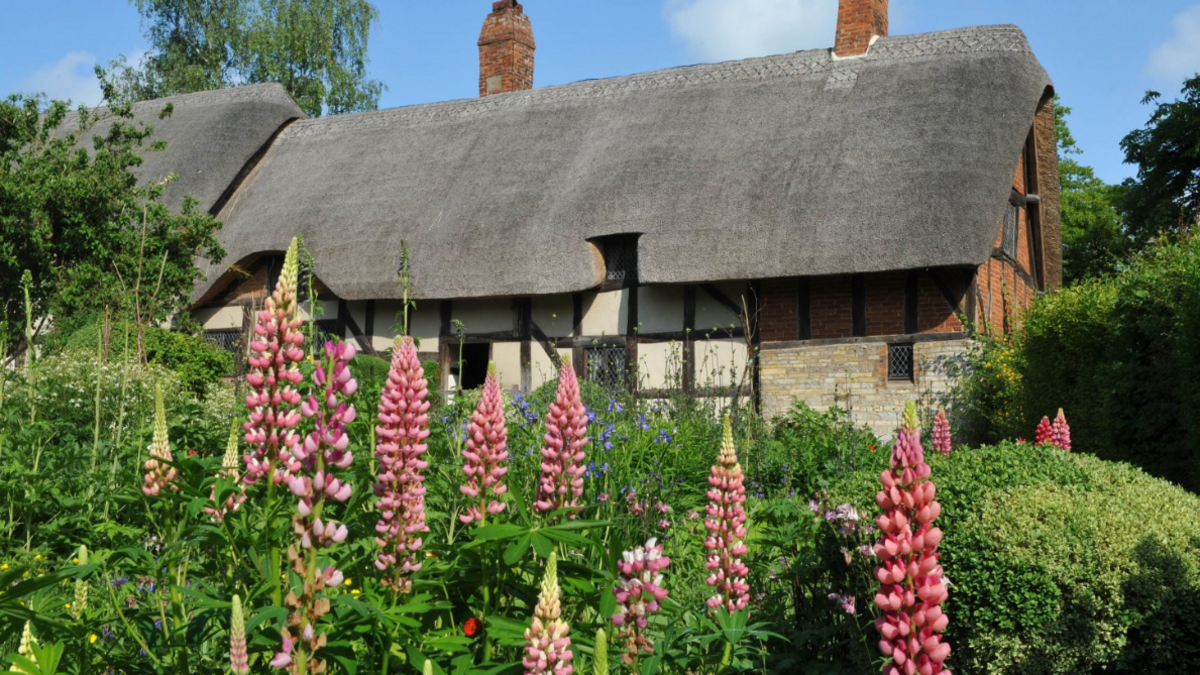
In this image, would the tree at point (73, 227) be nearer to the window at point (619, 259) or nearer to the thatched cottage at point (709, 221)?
the thatched cottage at point (709, 221)

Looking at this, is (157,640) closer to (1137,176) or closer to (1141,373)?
(1141,373)

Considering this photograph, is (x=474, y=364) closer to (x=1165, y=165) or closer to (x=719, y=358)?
(x=719, y=358)

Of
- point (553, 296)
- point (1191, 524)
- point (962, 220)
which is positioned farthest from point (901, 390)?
point (1191, 524)

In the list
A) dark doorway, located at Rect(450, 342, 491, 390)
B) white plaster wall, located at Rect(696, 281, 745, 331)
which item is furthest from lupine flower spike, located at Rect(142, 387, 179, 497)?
dark doorway, located at Rect(450, 342, 491, 390)

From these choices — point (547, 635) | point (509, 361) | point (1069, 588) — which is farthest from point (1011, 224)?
point (547, 635)

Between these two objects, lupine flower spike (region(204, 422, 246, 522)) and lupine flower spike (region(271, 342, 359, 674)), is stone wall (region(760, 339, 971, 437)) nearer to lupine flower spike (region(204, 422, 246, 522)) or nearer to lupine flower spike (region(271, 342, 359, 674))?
lupine flower spike (region(204, 422, 246, 522))

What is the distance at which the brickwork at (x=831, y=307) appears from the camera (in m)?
13.2

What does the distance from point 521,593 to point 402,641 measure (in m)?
0.30

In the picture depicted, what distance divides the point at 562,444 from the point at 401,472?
546 millimetres

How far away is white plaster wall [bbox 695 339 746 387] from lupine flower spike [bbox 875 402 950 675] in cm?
1176

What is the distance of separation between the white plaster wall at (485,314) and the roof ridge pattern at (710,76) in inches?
163

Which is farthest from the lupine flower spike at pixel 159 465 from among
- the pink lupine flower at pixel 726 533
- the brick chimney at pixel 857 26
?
the brick chimney at pixel 857 26

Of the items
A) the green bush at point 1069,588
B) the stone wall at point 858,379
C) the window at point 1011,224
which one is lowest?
the green bush at point 1069,588

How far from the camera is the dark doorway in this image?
635 inches
